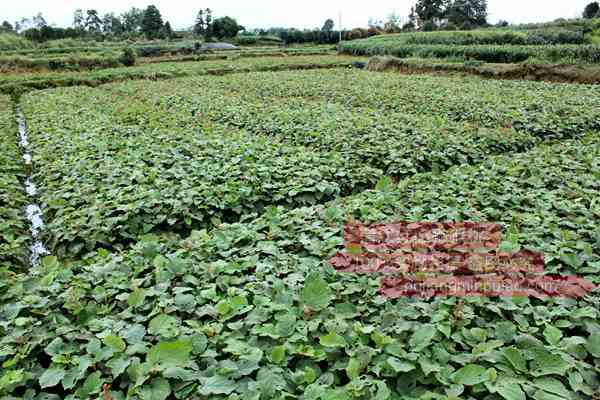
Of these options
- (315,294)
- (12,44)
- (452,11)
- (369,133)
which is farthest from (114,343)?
(452,11)

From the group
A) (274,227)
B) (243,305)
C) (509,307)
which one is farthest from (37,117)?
(509,307)

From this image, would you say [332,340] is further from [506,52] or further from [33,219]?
[506,52]

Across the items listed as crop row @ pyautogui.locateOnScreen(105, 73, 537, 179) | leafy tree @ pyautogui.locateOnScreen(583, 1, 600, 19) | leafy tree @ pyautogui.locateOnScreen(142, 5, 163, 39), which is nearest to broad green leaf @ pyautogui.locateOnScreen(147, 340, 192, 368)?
crop row @ pyautogui.locateOnScreen(105, 73, 537, 179)

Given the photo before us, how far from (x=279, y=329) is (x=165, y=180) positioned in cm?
338

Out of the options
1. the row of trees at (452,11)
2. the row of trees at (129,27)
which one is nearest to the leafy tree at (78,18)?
the row of trees at (129,27)

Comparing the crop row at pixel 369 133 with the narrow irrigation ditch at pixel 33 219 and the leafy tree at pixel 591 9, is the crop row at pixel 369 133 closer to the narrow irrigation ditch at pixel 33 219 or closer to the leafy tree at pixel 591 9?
the narrow irrigation ditch at pixel 33 219

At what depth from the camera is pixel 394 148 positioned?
261 inches

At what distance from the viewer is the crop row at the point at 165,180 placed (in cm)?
432

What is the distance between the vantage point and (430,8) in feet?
188

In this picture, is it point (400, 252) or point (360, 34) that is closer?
point (400, 252)

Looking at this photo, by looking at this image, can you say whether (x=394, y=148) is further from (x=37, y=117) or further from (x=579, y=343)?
(x=37, y=117)

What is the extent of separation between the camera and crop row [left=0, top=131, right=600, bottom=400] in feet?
6.25

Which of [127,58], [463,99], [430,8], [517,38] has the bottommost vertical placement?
[463,99]

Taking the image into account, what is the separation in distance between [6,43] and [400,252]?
4679 centimetres
